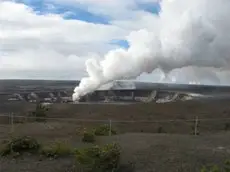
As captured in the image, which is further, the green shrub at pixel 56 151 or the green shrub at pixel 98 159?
the green shrub at pixel 56 151

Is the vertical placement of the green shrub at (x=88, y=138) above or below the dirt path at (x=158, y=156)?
above

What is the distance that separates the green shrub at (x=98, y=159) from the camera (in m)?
13.2

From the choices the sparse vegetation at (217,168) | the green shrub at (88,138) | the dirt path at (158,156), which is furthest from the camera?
the green shrub at (88,138)

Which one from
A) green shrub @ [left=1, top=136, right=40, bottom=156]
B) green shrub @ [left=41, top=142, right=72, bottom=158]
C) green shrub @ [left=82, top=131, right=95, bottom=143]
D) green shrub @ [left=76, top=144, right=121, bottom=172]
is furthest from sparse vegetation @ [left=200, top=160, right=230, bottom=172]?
green shrub @ [left=1, top=136, right=40, bottom=156]

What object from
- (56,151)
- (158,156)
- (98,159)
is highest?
(98,159)

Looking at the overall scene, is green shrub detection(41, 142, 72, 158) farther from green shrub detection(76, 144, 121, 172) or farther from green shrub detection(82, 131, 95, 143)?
green shrub detection(82, 131, 95, 143)

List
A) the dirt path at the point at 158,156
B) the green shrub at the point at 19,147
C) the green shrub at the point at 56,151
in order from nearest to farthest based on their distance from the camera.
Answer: the dirt path at the point at 158,156 → the green shrub at the point at 56,151 → the green shrub at the point at 19,147

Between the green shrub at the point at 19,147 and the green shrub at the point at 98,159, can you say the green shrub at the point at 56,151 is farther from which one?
the green shrub at the point at 98,159

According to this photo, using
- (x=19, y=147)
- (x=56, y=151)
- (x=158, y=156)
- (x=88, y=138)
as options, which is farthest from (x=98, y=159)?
(x=88, y=138)

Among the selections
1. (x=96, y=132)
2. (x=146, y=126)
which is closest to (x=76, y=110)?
(x=146, y=126)

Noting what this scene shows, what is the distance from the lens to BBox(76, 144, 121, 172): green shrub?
13242 mm

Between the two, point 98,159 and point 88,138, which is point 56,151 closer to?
point 98,159

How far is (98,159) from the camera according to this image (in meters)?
13.3

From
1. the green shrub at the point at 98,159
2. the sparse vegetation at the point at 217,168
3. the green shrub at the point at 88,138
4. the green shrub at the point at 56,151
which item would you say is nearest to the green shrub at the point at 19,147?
the green shrub at the point at 56,151
